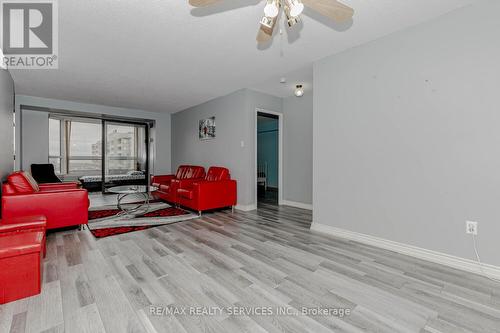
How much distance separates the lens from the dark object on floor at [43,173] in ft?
17.9

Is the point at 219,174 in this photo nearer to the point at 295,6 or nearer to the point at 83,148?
the point at 295,6

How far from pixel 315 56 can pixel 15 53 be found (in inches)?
166

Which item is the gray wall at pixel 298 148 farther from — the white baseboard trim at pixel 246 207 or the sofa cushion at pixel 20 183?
the sofa cushion at pixel 20 183

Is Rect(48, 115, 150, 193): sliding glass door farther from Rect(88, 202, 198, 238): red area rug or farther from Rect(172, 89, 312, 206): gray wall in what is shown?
Rect(172, 89, 312, 206): gray wall

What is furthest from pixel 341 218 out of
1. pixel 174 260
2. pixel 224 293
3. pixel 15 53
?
pixel 15 53

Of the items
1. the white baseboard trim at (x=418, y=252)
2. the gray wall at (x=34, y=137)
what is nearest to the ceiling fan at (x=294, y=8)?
the white baseboard trim at (x=418, y=252)

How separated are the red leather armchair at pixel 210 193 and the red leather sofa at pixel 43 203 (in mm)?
1636

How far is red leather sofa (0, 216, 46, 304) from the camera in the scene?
167cm

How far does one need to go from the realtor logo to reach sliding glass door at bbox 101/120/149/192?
12.8 feet

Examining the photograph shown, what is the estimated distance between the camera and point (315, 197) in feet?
11.3

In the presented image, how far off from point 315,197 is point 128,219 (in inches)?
125

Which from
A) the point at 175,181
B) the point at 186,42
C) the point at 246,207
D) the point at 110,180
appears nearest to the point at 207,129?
the point at 175,181

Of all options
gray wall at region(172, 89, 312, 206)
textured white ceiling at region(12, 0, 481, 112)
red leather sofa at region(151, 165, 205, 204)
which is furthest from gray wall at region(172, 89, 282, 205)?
textured white ceiling at region(12, 0, 481, 112)

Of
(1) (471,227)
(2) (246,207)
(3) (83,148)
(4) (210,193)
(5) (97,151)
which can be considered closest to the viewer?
(1) (471,227)
